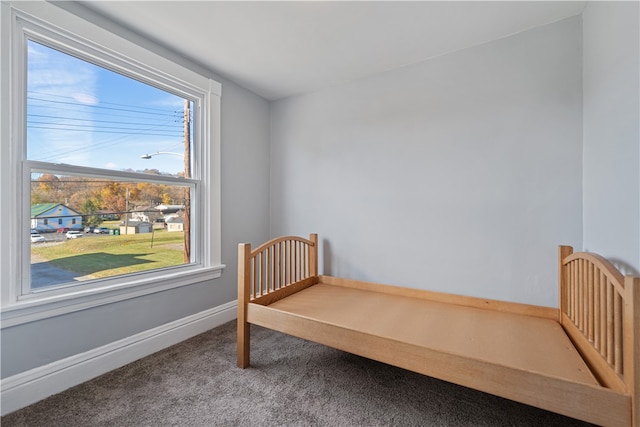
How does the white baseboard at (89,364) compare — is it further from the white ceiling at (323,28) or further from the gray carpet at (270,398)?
the white ceiling at (323,28)

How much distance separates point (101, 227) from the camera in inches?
66.5

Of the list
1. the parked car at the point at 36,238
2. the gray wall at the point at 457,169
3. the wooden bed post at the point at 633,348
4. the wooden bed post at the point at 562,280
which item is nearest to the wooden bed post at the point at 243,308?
the gray wall at the point at 457,169

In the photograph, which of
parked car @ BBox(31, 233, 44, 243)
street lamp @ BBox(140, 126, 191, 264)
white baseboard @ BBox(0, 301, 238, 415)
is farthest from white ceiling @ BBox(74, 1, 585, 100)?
white baseboard @ BBox(0, 301, 238, 415)

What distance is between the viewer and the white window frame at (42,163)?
1.28 meters

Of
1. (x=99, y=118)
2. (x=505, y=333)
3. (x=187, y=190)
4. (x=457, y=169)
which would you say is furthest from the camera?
(x=187, y=190)

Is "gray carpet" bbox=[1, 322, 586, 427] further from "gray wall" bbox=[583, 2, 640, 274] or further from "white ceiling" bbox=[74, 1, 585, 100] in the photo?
"white ceiling" bbox=[74, 1, 585, 100]

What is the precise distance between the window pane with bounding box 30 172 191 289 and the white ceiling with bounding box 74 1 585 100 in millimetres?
1069

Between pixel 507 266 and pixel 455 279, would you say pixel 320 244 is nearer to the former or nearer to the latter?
pixel 455 279

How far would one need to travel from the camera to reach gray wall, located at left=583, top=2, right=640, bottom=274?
1.04 m

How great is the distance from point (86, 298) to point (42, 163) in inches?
31.7

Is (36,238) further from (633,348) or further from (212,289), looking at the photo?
(633,348)

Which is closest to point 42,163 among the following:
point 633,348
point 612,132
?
point 633,348

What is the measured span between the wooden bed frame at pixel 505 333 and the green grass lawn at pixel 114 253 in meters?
0.78

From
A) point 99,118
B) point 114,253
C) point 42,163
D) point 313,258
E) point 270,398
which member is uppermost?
point 99,118
